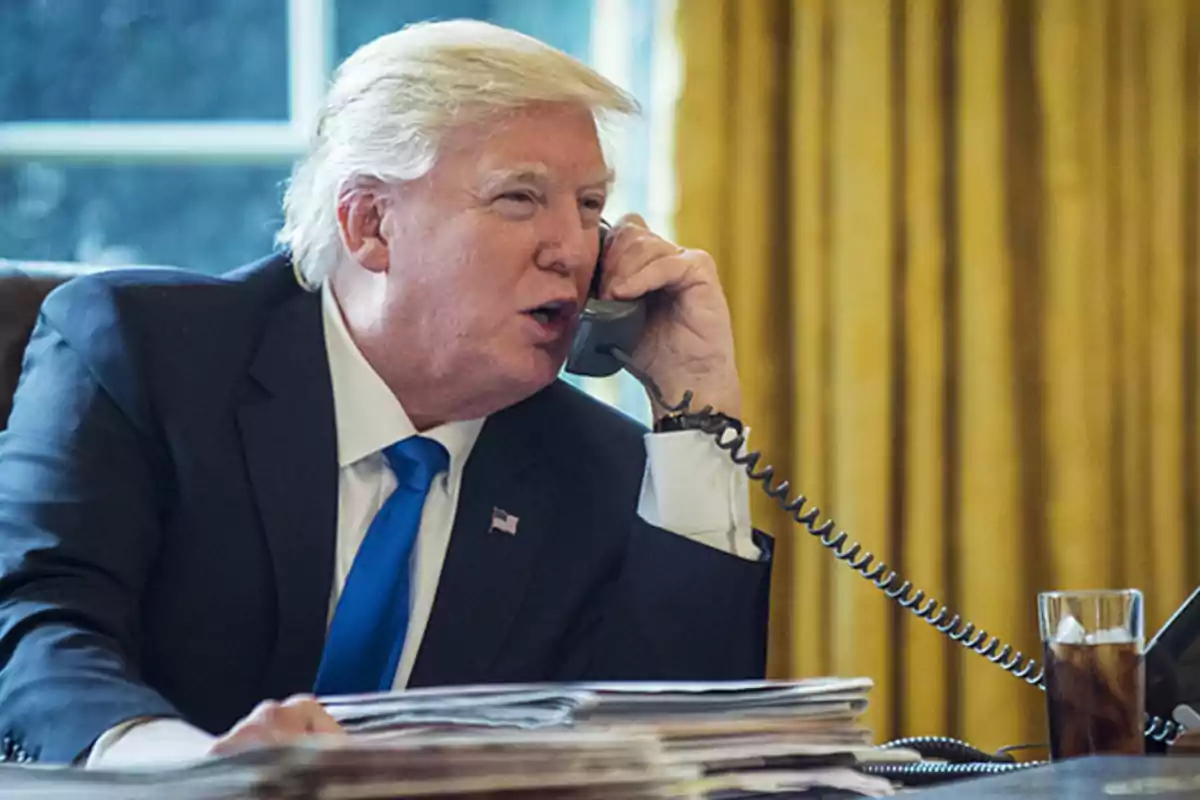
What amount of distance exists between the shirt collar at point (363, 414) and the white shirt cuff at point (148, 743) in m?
0.51

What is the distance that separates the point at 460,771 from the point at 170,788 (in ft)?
0.43

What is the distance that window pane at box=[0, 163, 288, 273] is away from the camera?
8.93 feet

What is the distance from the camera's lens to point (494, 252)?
1.62 metres

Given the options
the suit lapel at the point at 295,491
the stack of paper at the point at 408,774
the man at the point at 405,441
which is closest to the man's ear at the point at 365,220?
the man at the point at 405,441

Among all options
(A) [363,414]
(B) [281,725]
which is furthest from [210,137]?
(B) [281,725]

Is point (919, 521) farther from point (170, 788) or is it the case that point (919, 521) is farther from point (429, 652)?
point (170, 788)

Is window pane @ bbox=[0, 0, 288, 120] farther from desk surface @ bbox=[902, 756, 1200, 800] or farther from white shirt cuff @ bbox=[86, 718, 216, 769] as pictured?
desk surface @ bbox=[902, 756, 1200, 800]

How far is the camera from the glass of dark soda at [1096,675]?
3.73ft

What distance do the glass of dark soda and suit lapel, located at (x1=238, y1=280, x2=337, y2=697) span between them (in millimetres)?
700

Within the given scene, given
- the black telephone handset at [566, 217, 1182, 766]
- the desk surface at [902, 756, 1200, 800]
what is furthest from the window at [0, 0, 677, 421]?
the desk surface at [902, 756, 1200, 800]

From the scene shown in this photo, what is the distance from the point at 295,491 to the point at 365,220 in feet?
1.10

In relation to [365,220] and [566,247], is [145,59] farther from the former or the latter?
[566,247]

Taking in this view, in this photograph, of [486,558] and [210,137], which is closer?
[486,558]

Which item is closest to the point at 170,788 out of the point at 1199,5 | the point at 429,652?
the point at 429,652
